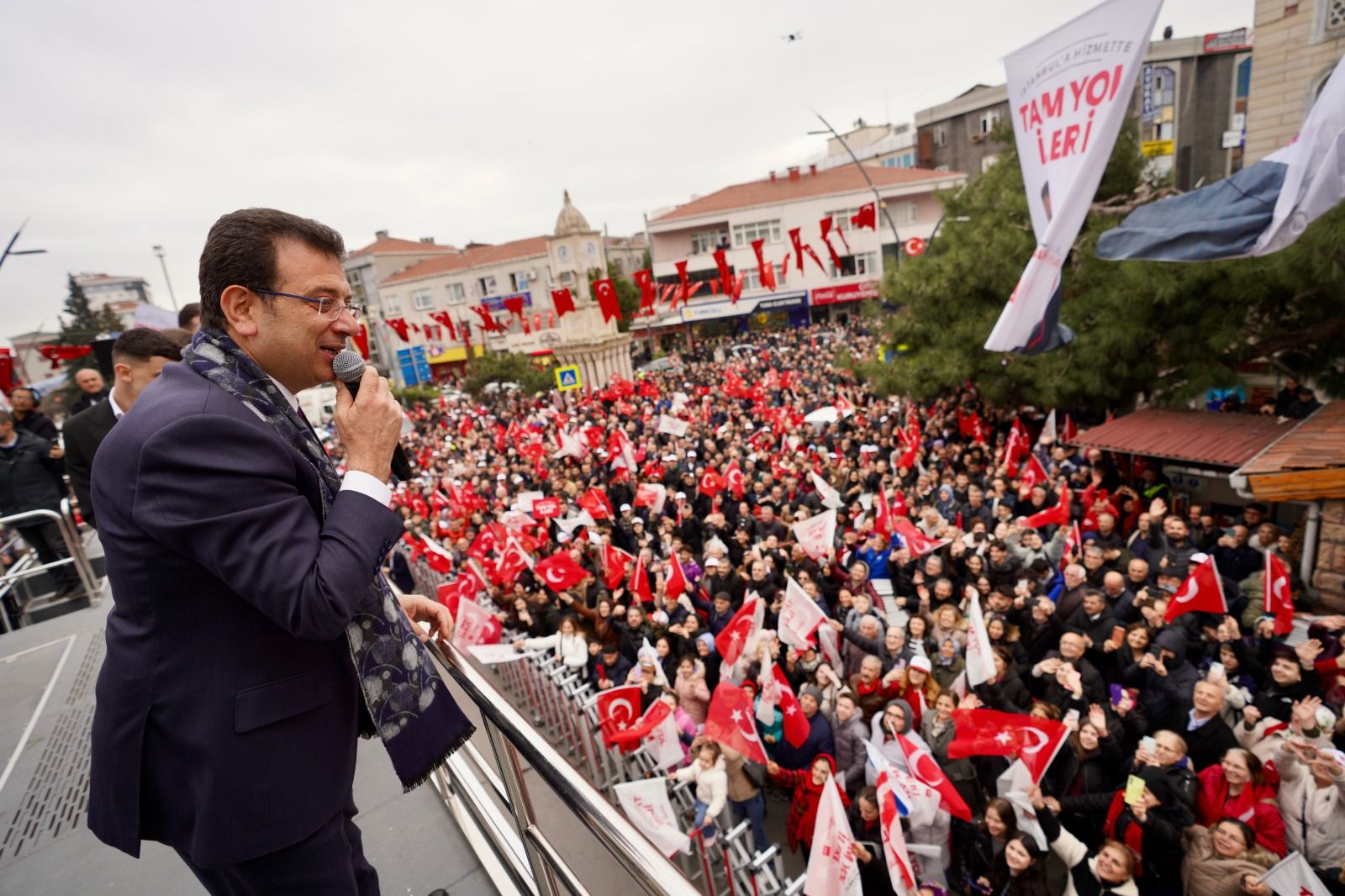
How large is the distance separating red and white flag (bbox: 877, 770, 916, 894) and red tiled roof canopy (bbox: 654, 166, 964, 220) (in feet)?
133

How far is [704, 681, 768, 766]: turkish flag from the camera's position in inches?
197

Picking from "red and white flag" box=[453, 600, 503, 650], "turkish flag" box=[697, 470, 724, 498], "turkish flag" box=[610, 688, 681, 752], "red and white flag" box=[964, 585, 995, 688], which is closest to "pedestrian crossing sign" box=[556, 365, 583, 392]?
"turkish flag" box=[697, 470, 724, 498]

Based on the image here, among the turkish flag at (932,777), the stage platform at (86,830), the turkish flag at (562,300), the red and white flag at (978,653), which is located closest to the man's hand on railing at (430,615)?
the stage platform at (86,830)

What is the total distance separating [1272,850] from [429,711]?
5.41 meters

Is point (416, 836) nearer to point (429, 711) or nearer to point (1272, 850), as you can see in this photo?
point (429, 711)

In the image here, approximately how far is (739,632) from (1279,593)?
5.14m

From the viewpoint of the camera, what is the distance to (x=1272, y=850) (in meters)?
4.07

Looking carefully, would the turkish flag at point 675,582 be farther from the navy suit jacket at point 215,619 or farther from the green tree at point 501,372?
the green tree at point 501,372

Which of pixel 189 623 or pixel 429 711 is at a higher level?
pixel 189 623

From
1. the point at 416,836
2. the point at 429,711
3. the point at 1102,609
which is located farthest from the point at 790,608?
the point at 429,711

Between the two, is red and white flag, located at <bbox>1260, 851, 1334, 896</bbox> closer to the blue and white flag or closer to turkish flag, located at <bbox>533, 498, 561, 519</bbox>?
the blue and white flag

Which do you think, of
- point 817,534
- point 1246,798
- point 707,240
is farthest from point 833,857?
point 707,240

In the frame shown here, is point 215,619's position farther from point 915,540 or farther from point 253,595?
point 915,540

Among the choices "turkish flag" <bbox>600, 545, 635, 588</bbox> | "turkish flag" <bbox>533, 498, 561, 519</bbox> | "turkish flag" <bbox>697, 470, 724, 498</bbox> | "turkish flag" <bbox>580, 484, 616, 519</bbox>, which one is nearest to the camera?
"turkish flag" <bbox>600, 545, 635, 588</bbox>
